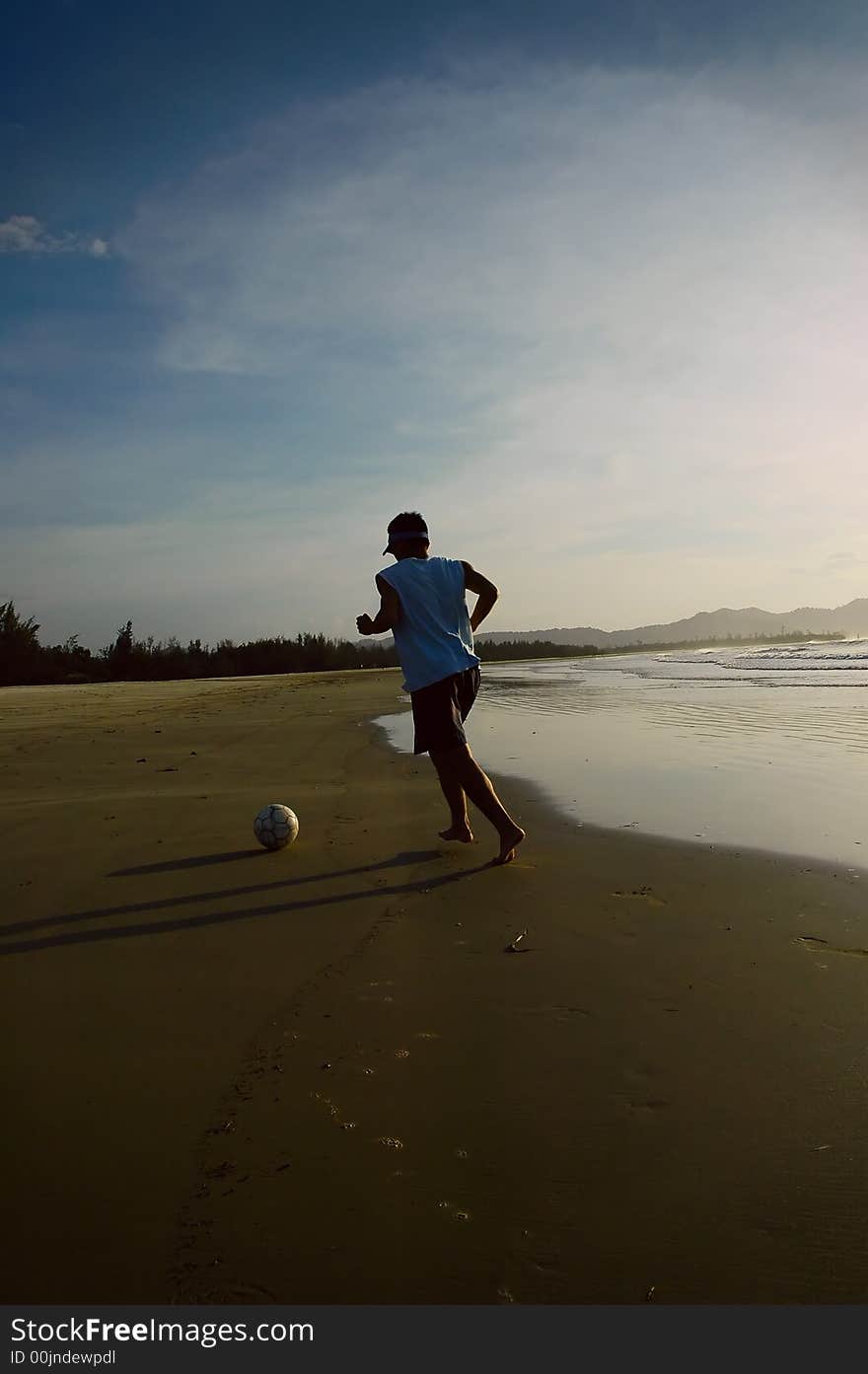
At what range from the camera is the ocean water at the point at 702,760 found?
520 cm

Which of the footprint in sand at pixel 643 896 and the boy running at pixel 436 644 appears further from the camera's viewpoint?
the boy running at pixel 436 644

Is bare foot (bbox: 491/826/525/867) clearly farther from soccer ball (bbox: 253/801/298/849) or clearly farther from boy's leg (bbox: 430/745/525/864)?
soccer ball (bbox: 253/801/298/849)

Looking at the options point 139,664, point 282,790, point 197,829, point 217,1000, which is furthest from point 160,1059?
point 139,664

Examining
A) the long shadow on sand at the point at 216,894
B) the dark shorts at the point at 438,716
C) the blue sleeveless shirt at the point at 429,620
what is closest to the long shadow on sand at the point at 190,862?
the long shadow on sand at the point at 216,894

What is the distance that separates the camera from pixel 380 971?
305cm

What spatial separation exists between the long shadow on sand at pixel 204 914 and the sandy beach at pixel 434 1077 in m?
0.02

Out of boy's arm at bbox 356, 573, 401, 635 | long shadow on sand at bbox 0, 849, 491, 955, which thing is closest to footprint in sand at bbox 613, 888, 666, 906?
long shadow on sand at bbox 0, 849, 491, 955

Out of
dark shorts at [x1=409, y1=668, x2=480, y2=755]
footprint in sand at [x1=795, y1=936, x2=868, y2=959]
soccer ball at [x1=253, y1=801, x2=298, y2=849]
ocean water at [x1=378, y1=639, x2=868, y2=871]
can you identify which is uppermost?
dark shorts at [x1=409, y1=668, x2=480, y2=755]

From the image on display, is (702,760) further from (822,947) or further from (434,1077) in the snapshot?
(434,1077)

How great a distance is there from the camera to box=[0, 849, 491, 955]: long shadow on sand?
11.3 ft

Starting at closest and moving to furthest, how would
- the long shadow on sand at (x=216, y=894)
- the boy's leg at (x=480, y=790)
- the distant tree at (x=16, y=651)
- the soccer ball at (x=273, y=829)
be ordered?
the long shadow on sand at (x=216, y=894) → the boy's leg at (x=480, y=790) → the soccer ball at (x=273, y=829) → the distant tree at (x=16, y=651)

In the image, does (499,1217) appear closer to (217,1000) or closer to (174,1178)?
(174,1178)

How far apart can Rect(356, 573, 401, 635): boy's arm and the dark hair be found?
38cm

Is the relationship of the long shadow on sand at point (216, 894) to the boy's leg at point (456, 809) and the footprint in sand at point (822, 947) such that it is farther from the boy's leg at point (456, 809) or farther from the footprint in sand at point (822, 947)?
the footprint in sand at point (822, 947)
